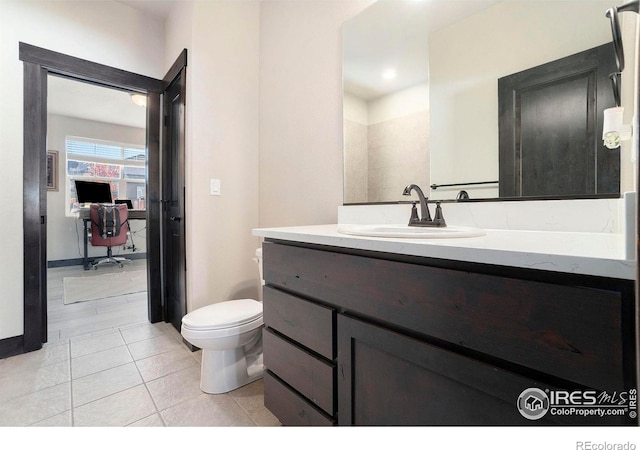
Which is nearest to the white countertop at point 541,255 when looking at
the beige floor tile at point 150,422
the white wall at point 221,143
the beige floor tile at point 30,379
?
the beige floor tile at point 150,422

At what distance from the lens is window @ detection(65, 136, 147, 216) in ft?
16.5

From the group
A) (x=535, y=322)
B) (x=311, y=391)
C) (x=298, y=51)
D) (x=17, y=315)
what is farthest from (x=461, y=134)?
(x=17, y=315)

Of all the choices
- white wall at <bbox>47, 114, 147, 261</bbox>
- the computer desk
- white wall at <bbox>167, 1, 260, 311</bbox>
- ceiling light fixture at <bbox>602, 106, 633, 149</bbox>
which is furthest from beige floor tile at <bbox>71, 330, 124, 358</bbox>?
the computer desk

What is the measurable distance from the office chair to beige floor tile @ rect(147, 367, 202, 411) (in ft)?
13.0

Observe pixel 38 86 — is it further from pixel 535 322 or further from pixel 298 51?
pixel 535 322

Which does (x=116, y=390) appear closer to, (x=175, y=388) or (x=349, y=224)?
(x=175, y=388)

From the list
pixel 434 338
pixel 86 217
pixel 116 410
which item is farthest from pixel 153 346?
pixel 86 217

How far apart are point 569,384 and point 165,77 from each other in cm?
309

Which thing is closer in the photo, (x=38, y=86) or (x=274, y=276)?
(x=274, y=276)

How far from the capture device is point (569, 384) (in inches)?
20.5

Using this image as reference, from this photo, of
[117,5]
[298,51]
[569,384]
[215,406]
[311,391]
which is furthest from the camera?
[117,5]

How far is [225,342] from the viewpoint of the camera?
4.92 ft

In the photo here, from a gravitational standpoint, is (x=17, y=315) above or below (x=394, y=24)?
below

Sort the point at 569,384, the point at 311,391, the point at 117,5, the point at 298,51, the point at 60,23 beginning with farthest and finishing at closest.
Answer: the point at 117,5, the point at 60,23, the point at 298,51, the point at 311,391, the point at 569,384
